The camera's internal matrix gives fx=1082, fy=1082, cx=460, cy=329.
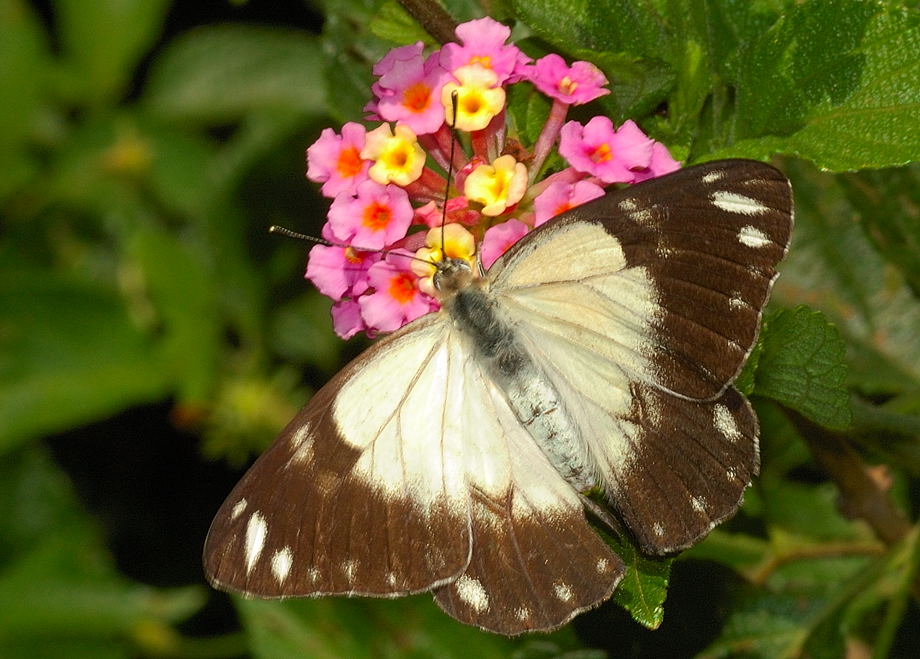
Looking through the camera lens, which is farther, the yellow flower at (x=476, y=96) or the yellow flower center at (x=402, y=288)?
the yellow flower center at (x=402, y=288)

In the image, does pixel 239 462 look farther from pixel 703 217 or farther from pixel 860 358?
pixel 703 217

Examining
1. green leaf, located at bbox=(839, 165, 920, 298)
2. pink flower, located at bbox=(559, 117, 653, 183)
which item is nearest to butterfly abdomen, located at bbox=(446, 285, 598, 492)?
pink flower, located at bbox=(559, 117, 653, 183)

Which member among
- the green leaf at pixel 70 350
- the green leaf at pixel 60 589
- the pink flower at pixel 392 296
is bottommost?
the green leaf at pixel 60 589

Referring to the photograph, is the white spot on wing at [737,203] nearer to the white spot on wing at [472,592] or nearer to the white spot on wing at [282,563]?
the white spot on wing at [472,592]

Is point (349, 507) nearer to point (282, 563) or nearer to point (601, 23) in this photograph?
point (282, 563)

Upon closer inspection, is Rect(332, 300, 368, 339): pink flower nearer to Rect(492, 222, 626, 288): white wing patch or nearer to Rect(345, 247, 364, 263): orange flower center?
Rect(345, 247, 364, 263): orange flower center

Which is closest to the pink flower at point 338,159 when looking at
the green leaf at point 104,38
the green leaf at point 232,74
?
the green leaf at point 232,74
